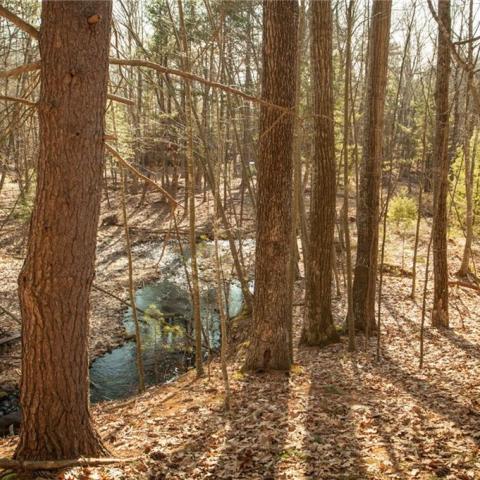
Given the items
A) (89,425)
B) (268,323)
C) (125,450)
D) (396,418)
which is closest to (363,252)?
(268,323)

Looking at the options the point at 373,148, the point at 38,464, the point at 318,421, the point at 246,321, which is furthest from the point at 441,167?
the point at 38,464

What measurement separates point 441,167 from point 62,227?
658 centimetres

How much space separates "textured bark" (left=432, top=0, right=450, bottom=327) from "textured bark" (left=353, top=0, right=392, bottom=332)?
0.98 m

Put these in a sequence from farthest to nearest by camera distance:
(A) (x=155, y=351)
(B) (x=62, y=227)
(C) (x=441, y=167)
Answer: (A) (x=155, y=351)
(C) (x=441, y=167)
(B) (x=62, y=227)

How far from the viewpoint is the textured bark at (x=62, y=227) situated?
3.38 meters

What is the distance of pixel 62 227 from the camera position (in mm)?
3482

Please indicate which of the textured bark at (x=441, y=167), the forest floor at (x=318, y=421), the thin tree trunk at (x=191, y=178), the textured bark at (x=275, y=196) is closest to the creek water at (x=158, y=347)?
the thin tree trunk at (x=191, y=178)

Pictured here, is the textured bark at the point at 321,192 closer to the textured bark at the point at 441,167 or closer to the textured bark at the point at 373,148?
the textured bark at the point at 373,148

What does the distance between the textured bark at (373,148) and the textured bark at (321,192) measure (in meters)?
0.84

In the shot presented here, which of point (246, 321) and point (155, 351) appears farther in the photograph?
point (246, 321)

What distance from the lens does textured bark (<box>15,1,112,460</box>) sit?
3.38 meters

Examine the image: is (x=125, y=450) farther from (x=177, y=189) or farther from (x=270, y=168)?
(x=177, y=189)

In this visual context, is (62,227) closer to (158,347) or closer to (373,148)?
(373,148)

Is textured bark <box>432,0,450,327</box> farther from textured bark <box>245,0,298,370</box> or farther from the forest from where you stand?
textured bark <box>245,0,298,370</box>
